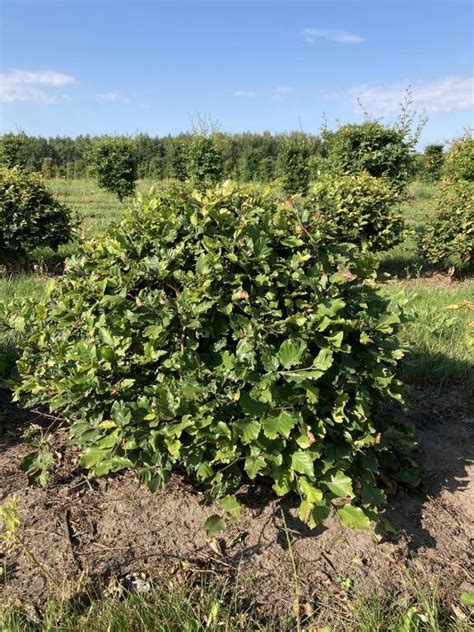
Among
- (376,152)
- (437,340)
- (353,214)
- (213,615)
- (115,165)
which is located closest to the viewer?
(213,615)

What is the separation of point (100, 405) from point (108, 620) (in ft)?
2.59

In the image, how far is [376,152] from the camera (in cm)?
809

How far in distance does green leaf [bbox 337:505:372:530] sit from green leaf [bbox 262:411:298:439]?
406mm

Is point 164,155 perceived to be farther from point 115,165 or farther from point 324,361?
point 324,361

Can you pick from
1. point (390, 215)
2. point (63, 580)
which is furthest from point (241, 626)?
point (390, 215)

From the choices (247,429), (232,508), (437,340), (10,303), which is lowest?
(437,340)

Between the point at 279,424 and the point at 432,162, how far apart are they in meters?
27.7

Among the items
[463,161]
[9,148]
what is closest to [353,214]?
[463,161]

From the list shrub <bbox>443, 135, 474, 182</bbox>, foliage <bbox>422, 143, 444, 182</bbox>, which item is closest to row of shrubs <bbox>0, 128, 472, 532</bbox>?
shrub <bbox>443, 135, 474, 182</bbox>

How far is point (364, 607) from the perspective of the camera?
1.84 meters

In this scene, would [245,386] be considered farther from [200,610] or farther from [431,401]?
[431,401]

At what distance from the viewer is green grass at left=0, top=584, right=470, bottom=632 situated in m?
1.73

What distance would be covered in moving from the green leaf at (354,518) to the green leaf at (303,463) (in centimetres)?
20

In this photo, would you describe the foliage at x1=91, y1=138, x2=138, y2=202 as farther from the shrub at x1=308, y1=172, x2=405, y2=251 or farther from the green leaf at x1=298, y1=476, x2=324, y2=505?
the green leaf at x1=298, y1=476, x2=324, y2=505
